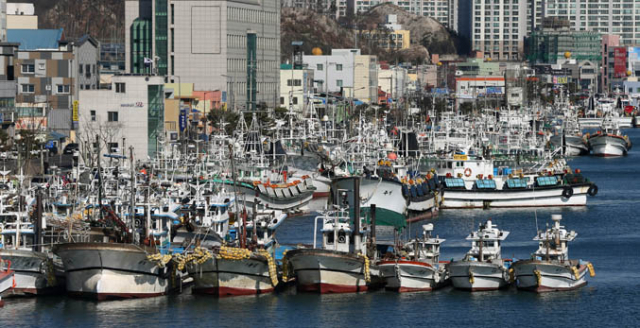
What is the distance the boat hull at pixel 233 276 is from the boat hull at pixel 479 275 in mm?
8087

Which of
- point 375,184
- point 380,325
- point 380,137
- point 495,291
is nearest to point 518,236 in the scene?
point 375,184

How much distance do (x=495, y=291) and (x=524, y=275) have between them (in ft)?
4.62

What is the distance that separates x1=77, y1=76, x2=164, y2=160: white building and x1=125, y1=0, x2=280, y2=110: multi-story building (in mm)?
45879

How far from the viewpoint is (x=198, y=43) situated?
17312cm

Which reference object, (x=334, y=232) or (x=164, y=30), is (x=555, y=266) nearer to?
(x=334, y=232)

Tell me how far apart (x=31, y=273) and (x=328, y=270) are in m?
12.1

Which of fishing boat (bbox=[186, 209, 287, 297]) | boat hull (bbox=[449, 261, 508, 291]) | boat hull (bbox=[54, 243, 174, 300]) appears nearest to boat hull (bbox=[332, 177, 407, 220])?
boat hull (bbox=[449, 261, 508, 291])

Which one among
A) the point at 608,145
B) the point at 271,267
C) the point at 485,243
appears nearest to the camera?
the point at 271,267

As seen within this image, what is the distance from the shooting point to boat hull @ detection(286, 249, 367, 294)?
214 ft

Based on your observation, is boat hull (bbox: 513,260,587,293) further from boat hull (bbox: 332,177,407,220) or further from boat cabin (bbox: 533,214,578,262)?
boat hull (bbox: 332,177,407,220)

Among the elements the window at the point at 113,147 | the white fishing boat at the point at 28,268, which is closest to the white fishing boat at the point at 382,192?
the window at the point at 113,147

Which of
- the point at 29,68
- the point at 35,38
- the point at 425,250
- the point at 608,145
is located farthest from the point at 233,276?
the point at 608,145

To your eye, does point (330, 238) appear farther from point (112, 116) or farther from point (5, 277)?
point (112, 116)

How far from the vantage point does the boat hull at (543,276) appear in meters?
66.6
